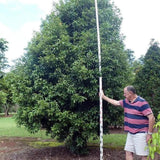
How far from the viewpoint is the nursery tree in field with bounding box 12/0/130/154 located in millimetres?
5168

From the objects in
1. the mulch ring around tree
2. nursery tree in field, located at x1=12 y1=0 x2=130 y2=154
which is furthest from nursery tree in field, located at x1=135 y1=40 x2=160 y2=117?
nursery tree in field, located at x1=12 y1=0 x2=130 y2=154

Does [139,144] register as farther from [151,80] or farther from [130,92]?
[151,80]

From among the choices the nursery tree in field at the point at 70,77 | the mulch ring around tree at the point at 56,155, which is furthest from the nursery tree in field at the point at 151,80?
the nursery tree in field at the point at 70,77

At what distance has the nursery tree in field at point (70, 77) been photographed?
517 cm

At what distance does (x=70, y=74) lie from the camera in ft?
17.6

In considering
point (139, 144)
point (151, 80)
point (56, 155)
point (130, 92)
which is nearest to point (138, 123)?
point (139, 144)

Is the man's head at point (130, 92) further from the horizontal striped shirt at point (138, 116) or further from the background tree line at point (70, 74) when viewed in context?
the background tree line at point (70, 74)

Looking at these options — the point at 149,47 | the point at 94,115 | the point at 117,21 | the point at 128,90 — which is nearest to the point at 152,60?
the point at 149,47

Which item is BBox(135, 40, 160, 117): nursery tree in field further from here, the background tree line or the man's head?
the man's head

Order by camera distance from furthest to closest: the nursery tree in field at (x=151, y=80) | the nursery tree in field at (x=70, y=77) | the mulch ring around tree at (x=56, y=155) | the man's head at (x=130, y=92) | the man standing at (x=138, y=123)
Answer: the nursery tree in field at (x=151, y=80) → the mulch ring around tree at (x=56, y=155) → the nursery tree in field at (x=70, y=77) → the man's head at (x=130, y=92) → the man standing at (x=138, y=123)

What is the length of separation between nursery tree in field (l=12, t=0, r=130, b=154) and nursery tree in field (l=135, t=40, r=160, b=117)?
333 centimetres

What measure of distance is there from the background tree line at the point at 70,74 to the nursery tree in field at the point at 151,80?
3.15 m

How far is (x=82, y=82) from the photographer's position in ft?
17.4

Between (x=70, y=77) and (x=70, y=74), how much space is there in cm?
8
